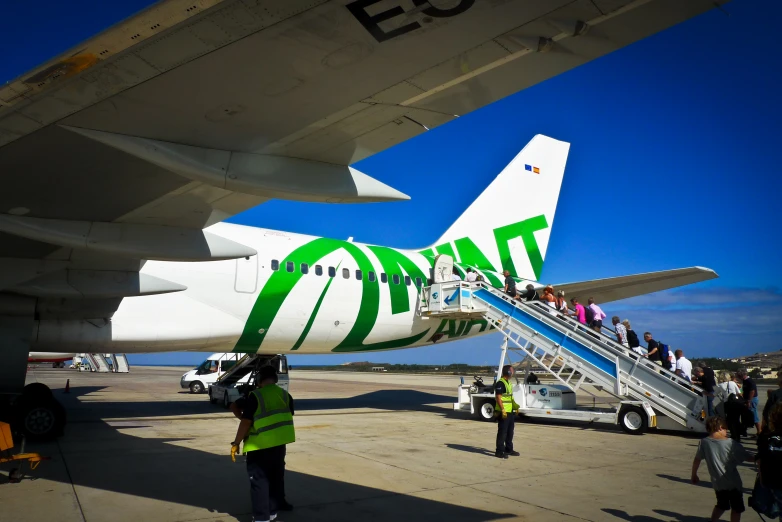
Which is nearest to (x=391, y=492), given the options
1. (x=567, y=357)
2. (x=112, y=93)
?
(x=112, y=93)

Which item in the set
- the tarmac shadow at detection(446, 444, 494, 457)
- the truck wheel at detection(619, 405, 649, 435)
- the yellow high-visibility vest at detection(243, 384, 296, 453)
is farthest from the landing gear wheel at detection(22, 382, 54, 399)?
the truck wheel at detection(619, 405, 649, 435)

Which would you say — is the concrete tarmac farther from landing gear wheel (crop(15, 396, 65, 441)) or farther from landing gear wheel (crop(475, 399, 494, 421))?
landing gear wheel (crop(475, 399, 494, 421))

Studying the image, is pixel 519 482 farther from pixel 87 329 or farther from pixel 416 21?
pixel 87 329

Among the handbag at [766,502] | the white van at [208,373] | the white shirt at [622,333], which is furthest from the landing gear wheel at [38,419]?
the white van at [208,373]

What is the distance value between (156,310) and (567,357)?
972 cm

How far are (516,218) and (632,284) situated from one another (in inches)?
197

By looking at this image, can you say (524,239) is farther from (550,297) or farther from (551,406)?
(551,406)

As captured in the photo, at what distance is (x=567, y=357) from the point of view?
14320mm

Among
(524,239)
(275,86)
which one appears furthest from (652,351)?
(275,86)

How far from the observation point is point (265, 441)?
550cm

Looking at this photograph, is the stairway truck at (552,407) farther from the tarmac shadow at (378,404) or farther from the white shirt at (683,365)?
the tarmac shadow at (378,404)

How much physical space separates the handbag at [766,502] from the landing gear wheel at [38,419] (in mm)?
10583

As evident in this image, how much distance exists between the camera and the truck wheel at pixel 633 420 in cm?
1294

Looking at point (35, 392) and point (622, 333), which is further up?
point (622, 333)
